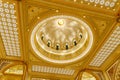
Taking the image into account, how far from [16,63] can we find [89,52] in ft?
16.2

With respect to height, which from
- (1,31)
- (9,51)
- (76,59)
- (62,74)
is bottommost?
(62,74)

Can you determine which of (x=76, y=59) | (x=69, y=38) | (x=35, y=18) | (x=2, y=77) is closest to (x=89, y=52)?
(x=76, y=59)

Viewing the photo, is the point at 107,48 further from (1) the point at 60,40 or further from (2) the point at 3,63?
(2) the point at 3,63

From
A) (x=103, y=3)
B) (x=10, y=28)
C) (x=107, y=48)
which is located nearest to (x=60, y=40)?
(x=107, y=48)

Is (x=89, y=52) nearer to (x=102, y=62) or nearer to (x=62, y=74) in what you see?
(x=102, y=62)

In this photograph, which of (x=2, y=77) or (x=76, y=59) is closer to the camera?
(x=76, y=59)

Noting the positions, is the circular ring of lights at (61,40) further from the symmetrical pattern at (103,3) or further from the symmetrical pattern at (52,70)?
the symmetrical pattern at (103,3)

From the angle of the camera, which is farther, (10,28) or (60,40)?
(60,40)

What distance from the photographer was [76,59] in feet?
39.0

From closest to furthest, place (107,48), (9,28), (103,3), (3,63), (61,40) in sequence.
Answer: (103,3), (9,28), (107,48), (3,63), (61,40)

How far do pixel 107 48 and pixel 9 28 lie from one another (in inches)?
233

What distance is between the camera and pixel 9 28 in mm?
9453

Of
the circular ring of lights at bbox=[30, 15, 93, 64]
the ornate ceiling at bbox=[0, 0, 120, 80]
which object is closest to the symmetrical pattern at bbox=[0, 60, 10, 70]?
the ornate ceiling at bbox=[0, 0, 120, 80]

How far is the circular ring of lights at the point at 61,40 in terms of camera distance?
1115cm
